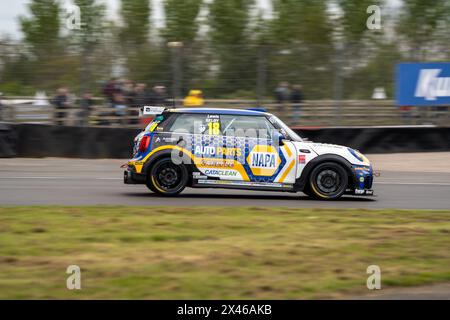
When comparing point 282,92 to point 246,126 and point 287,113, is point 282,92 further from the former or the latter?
point 246,126

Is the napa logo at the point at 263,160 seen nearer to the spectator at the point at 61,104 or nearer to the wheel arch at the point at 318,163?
the wheel arch at the point at 318,163

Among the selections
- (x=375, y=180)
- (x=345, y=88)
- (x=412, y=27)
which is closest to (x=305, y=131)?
(x=345, y=88)

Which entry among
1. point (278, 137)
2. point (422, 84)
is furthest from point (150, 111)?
point (422, 84)

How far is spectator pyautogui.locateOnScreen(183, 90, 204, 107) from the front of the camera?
20.0 m

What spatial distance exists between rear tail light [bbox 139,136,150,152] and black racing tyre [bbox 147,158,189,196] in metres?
0.30

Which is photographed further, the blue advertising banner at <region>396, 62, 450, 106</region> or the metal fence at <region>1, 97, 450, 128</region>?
the blue advertising banner at <region>396, 62, 450, 106</region>

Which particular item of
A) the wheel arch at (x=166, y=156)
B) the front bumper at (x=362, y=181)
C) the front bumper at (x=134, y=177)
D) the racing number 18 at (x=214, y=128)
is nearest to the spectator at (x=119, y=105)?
the front bumper at (x=134, y=177)

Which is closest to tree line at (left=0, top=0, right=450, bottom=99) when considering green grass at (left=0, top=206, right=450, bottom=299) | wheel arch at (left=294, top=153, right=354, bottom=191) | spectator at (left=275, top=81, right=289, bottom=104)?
spectator at (left=275, top=81, right=289, bottom=104)

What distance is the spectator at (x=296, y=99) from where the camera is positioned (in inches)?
792

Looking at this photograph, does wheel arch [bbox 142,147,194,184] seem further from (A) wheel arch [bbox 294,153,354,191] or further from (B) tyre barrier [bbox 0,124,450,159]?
(B) tyre barrier [bbox 0,124,450,159]

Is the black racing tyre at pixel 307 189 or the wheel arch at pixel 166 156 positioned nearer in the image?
the wheel arch at pixel 166 156

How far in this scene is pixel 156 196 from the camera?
12461 millimetres

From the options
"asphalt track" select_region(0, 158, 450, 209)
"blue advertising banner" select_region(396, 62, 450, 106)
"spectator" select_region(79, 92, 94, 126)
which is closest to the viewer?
"asphalt track" select_region(0, 158, 450, 209)

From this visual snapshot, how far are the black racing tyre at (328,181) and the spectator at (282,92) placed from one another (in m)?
8.11
